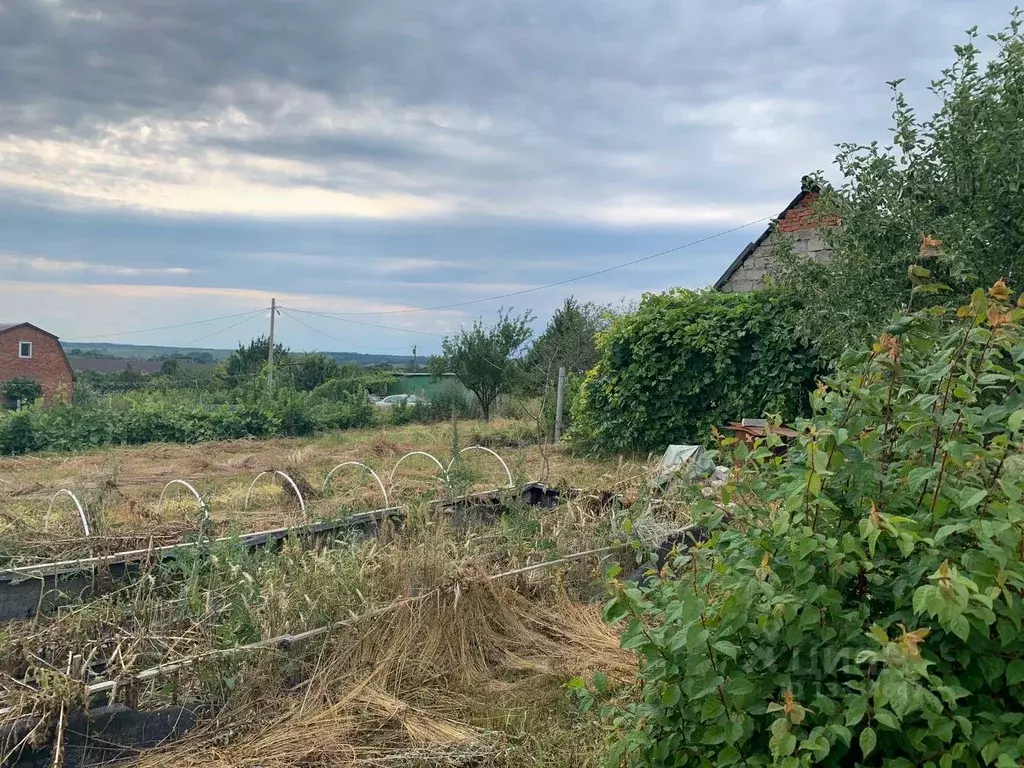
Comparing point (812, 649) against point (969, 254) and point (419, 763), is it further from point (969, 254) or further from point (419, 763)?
point (969, 254)

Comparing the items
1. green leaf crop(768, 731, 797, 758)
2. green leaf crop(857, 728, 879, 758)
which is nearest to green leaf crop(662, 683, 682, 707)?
green leaf crop(768, 731, 797, 758)

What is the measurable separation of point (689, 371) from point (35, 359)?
4125 cm

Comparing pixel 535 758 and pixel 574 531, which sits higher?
pixel 574 531

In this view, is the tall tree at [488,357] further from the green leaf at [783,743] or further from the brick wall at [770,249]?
the green leaf at [783,743]

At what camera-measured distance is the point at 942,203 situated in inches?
209

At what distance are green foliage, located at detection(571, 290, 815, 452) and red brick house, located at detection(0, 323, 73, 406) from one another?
3663 cm

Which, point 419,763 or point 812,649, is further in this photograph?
point 419,763

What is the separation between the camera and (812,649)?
166cm

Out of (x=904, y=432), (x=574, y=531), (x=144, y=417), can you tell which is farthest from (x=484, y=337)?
(x=904, y=432)

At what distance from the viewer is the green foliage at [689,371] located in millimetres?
9195

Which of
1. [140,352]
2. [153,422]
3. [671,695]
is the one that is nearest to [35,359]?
[140,352]

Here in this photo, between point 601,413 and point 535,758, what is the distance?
8.50m

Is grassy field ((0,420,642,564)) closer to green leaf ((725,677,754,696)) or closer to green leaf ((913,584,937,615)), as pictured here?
green leaf ((725,677,754,696))

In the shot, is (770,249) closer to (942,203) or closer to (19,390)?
(942,203)
